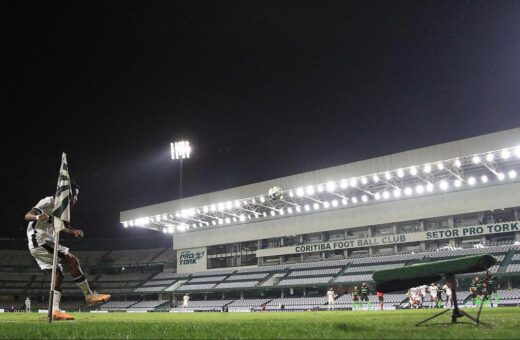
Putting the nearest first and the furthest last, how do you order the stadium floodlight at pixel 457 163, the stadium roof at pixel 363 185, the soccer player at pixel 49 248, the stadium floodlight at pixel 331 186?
the soccer player at pixel 49 248 → the stadium roof at pixel 363 185 → the stadium floodlight at pixel 457 163 → the stadium floodlight at pixel 331 186

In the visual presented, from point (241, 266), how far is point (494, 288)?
27364mm

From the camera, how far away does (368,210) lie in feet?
135

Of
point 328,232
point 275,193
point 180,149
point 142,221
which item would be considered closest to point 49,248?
point 275,193

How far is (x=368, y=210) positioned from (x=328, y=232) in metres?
5.45

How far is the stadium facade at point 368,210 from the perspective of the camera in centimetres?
3303

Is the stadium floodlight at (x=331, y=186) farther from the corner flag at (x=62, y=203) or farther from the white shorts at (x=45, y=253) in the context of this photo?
the corner flag at (x=62, y=203)

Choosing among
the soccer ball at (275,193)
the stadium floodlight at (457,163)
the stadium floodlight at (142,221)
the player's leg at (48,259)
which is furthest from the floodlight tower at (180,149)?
the player's leg at (48,259)

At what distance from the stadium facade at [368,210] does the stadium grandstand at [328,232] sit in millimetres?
94

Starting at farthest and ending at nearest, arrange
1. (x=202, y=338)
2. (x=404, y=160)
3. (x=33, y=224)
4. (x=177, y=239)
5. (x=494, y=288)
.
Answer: (x=177, y=239) → (x=404, y=160) → (x=494, y=288) → (x=33, y=224) → (x=202, y=338)

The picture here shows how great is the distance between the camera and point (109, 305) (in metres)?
56.4

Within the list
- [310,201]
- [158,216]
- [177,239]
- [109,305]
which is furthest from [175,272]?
[310,201]

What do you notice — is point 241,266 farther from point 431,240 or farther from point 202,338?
point 202,338

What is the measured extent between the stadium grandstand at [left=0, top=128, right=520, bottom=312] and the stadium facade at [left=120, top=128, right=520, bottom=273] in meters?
0.09

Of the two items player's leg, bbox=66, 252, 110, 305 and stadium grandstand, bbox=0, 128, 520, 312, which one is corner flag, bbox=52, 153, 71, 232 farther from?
stadium grandstand, bbox=0, 128, 520, 312
